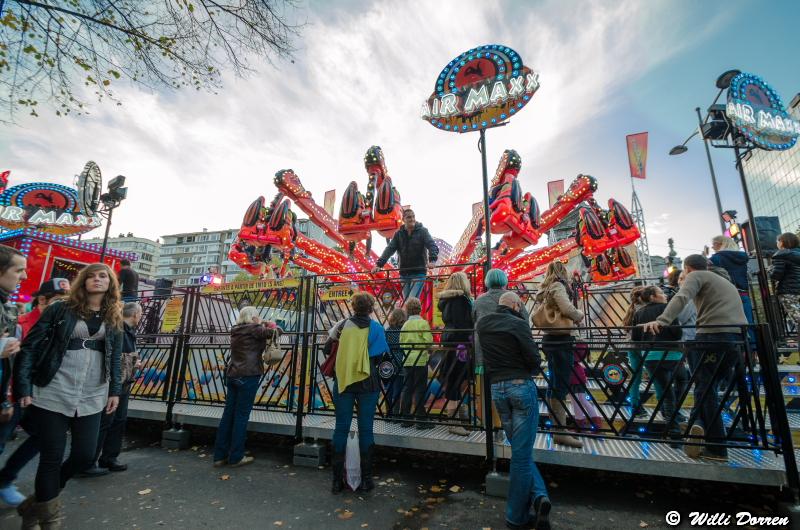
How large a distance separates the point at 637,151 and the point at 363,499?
25255 mm

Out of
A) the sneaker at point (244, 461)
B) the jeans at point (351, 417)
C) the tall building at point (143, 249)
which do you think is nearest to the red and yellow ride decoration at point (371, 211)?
the sneaker at point (244, 461)

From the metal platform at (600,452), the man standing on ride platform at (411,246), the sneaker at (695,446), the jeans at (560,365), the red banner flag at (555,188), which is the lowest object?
the metal platform at (600,452)

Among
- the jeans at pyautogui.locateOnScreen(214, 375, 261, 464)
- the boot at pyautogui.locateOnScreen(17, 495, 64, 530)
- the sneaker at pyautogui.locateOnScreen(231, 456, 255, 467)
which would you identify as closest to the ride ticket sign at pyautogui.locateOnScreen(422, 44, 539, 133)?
the jeans at pyautogui.locateOnScreen(214, 375, 261, 464)

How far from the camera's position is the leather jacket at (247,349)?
4.78 meters

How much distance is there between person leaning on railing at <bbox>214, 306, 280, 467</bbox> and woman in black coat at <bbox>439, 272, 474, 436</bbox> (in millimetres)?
2412

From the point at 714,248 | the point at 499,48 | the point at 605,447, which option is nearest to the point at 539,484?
the point at 605,447

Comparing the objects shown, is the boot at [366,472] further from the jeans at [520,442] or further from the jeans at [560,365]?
the jeans at [560,365]

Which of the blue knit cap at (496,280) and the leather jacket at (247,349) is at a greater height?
the blue knit cap at (496,280)

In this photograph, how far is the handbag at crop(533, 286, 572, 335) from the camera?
4.51 metres

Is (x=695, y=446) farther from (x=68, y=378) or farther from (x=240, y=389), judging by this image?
(x=68, y=378)

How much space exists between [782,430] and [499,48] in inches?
351

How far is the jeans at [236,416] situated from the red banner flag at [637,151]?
78.7 feet

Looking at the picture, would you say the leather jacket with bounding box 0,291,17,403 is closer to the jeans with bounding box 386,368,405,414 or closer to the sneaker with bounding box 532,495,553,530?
the jeans with bounding box 386,368,405,414

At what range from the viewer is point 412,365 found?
5121 mm
